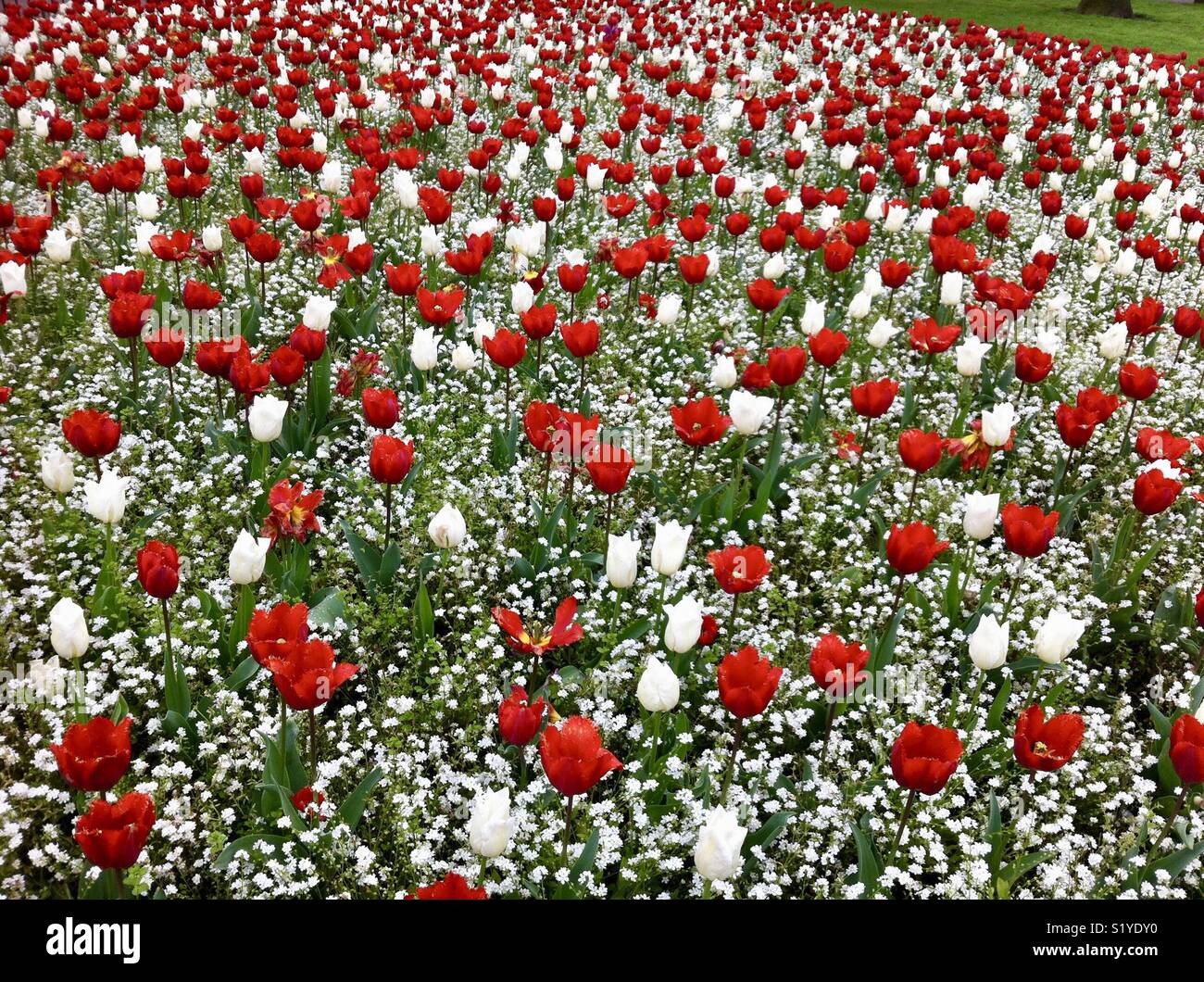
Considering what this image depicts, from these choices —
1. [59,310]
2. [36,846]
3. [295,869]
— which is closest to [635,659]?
[295,869]

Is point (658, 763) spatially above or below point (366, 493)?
below

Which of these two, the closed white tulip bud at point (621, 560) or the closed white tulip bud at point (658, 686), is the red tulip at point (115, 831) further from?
the closed white tulip bud at point (621, 560)

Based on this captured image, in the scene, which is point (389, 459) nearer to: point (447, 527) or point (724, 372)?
point (447, 527)

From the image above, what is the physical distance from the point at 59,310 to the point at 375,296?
187cm

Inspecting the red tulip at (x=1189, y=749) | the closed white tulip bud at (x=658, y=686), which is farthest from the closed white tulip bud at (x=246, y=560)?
the red tulip at (x=1189, y=749)

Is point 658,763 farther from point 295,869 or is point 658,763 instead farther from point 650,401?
point 650,401

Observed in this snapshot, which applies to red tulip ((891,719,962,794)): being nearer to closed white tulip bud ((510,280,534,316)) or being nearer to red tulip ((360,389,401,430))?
red tulip ((360,389,401,430))

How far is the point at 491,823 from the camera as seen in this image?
2.43m

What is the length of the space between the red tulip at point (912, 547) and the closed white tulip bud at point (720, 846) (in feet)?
4.09

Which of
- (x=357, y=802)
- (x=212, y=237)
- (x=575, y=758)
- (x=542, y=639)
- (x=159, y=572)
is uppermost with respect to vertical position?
(x=212, y=237)

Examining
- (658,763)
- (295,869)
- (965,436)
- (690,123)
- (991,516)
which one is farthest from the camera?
(690,123)

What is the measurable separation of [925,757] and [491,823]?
1.17m

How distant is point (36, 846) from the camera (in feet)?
9.36

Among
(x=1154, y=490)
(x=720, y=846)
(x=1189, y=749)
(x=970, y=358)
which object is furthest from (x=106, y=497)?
(x=970, y=358)
